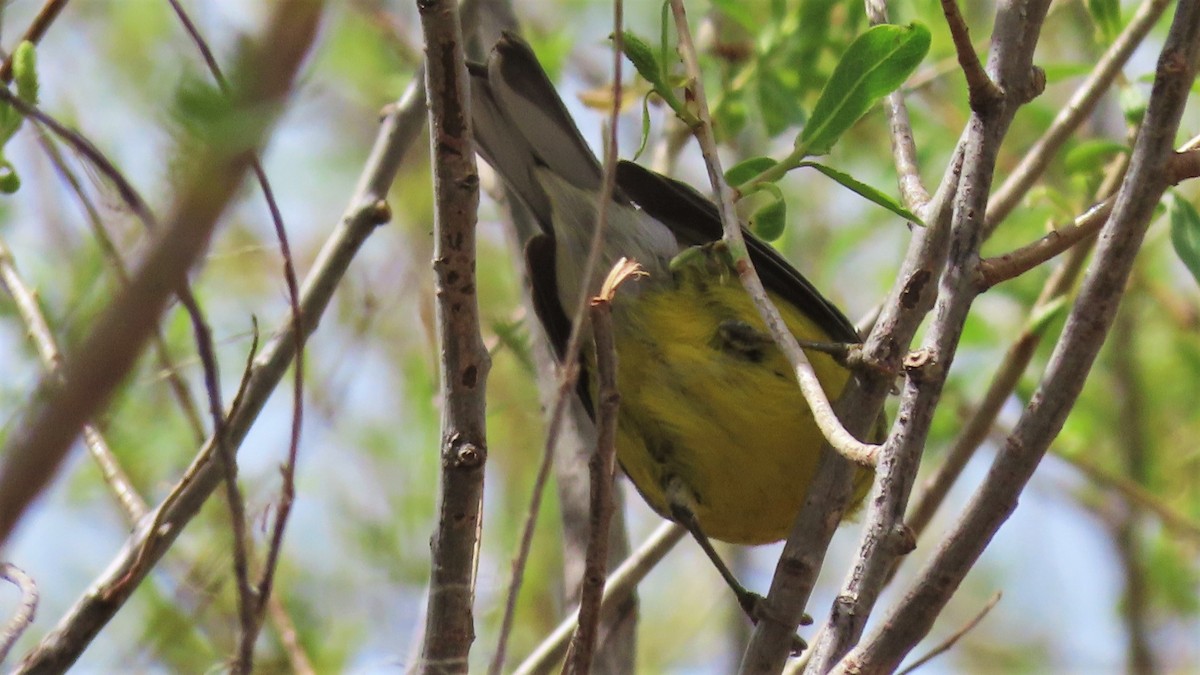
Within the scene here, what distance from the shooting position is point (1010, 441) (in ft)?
6.71

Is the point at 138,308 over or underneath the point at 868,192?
underneath

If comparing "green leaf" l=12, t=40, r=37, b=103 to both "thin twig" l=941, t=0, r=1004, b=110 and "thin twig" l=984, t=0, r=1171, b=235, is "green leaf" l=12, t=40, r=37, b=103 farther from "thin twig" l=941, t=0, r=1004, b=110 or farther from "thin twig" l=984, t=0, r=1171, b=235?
"thin twig" l=984, t=0, r=1171, b=235

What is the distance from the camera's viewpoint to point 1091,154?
3.27 meters

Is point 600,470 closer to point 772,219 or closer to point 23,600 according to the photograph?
point 772,219

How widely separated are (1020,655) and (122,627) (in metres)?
4.96

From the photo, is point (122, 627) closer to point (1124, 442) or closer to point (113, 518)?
point (113, 518)

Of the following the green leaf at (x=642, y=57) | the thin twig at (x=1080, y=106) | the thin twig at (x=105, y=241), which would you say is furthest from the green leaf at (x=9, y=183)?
the thin twig at (x=1080, y=106)

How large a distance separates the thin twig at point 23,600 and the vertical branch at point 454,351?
2.47 feet

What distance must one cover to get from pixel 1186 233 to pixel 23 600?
2.28 meters

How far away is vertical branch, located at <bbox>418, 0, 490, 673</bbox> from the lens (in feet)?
6.35

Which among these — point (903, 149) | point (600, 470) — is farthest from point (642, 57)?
point (600, 470)

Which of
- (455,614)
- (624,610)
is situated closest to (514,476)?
(624,610)

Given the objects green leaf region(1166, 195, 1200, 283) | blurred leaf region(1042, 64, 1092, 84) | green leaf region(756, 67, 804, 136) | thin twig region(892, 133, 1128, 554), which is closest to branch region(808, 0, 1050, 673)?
green leaf region(1166, 195, 1200, 283)

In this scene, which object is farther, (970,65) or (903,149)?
(903,149)
